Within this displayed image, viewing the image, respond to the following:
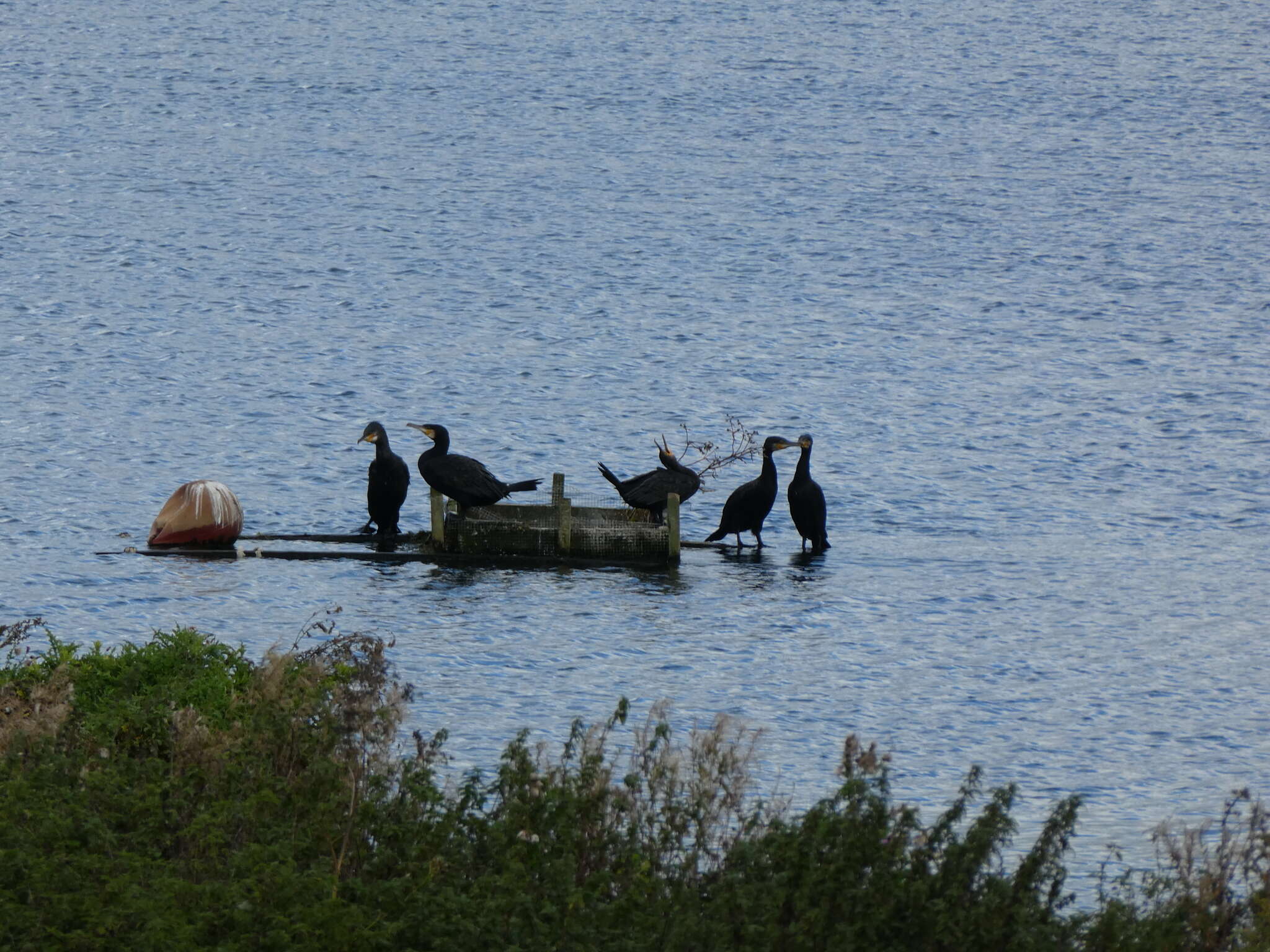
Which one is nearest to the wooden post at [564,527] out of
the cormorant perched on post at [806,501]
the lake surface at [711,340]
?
the lake surface at [711,340]

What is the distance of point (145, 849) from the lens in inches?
330

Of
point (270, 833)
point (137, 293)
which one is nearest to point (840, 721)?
point (270, 833)

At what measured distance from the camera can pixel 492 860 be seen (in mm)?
8320

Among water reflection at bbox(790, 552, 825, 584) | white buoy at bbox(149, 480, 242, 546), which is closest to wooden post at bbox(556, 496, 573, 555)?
water reflection at bbox(790, 552, 825, 584)

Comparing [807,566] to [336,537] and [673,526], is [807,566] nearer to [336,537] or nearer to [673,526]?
[673,526]

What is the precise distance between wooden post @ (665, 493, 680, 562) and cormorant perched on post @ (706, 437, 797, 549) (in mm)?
1141

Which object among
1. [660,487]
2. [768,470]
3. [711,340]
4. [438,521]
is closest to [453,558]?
[438,521]

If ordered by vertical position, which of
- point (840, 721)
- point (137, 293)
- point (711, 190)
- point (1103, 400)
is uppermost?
point (711, 190)

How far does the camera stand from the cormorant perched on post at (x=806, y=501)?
21922 millimetres

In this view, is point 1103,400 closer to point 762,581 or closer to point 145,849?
point 762,581

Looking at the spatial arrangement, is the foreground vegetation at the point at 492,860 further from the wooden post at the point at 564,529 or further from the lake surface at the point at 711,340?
the wooden post at the point at 564,529

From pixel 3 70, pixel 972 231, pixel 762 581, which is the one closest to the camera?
pixel 762 581

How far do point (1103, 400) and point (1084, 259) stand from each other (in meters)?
16.9

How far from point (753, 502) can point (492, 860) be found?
13599 millimetres
